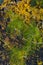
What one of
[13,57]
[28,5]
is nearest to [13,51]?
[13,57]

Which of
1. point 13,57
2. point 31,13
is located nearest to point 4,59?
point 13,57

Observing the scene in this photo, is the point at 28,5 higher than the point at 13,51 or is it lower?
higher

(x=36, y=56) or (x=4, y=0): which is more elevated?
(x=4, y=0)

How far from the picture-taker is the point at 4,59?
10.6 metres

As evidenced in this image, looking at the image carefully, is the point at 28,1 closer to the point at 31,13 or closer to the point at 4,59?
the point at 31,13

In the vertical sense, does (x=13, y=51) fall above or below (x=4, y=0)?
below

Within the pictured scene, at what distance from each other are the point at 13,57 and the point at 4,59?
6.0 inches

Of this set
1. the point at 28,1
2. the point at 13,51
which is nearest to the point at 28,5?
the point at 28,1

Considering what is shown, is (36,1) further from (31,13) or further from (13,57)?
(13,57)

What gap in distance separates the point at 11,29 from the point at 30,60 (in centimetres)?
57

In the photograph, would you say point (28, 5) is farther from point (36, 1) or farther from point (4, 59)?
point (4, 59)

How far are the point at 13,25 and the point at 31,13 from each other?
34cm

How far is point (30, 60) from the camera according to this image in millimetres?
10508

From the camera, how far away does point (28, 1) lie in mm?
10453
